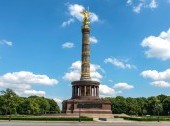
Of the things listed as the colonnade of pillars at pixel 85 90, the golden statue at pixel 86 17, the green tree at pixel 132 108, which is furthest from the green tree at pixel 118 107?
the golden statue at pixel 86 17

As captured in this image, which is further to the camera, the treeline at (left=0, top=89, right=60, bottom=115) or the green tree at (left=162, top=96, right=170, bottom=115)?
the green tree at (left=162, top=96, right=170, bottom=115)

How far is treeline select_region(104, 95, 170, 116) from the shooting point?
380ft

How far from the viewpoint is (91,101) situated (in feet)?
254

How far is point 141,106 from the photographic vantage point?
403ft

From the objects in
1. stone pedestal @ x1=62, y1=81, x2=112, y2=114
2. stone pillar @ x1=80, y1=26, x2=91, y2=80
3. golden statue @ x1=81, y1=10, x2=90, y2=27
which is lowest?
stone pedestal @ x1=62, y1=81, x2=112, y2=114

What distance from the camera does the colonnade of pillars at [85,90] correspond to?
3184 inches

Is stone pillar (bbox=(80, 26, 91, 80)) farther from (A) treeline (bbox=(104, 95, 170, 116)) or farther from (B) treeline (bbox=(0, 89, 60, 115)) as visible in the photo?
(A) treeline (bbox=(104, 95, 170, 116))

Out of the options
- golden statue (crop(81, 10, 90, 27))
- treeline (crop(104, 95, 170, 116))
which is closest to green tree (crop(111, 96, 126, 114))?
treeline (crop(104, 95, 170, 116))

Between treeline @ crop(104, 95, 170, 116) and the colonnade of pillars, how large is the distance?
37.1m

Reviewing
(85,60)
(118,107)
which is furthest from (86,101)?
(118,107)

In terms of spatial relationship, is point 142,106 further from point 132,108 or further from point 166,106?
point 166,106

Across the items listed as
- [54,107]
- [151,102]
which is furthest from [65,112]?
[54,107]

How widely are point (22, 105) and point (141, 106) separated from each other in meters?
41.5

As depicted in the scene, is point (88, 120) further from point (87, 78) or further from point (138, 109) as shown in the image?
point (138, 109)
